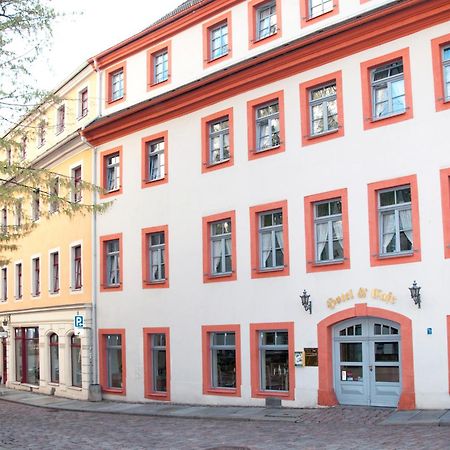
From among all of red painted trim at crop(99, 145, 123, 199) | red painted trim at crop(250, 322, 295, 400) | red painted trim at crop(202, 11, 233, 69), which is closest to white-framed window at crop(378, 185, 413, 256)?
red painted trim at crop(250, 322, 295, 400)

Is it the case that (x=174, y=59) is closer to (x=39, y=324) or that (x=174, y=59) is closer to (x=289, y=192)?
(x=289, y=192)

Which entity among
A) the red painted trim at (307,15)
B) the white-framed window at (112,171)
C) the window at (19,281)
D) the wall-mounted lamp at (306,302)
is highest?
the red painted trim at (307,15)

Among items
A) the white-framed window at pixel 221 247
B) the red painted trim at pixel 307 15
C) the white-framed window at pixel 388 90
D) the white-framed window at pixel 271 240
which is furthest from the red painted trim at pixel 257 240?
the red painted trim at pixel 307 15

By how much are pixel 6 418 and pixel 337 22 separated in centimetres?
1483

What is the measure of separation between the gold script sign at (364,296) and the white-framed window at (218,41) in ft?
27.9

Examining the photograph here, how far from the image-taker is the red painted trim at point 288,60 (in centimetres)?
1817

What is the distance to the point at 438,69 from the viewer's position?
701 inches

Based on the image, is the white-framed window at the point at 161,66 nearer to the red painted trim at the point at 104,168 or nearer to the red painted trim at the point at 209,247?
the red painted trim at the point at 104,168

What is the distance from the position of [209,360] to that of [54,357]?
10382mm

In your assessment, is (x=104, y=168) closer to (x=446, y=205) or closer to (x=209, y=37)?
(x=209, y=37)

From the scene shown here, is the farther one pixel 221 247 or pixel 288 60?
pixel 221 247

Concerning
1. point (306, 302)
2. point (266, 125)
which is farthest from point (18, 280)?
point (306, 302)

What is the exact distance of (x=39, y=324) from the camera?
105ft

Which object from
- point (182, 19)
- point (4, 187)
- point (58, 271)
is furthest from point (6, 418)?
point (182, 19)
